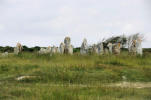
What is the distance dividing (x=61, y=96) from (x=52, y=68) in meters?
6.71

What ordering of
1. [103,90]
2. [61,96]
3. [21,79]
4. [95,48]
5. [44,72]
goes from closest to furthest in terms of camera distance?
[61,96] → [103,90] → [21,79] → [44,72] → [95,48]

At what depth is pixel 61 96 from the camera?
21.4ft

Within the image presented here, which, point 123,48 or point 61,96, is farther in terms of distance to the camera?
point 123,48

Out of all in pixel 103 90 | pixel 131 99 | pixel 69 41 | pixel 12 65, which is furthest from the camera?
pixel 69 41

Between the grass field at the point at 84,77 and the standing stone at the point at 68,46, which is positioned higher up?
the standing stone at the point at 68,46

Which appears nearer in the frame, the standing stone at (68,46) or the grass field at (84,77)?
the grass field at (84,77)

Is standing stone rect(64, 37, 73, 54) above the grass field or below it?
above

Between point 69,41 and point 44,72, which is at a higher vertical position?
point 69,41

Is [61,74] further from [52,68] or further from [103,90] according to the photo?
[103,90]

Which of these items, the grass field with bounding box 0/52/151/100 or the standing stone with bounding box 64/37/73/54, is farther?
the standing stone with bounding box 64/37/73/54

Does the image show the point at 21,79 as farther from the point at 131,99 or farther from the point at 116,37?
the point at 116,37

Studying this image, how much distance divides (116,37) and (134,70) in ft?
67.5

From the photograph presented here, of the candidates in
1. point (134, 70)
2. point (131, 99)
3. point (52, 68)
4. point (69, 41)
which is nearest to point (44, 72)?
point (52, 68)

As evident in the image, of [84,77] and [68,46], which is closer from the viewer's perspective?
[84,77]
